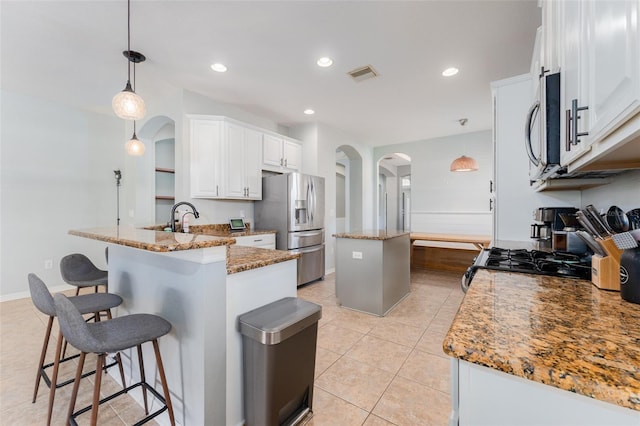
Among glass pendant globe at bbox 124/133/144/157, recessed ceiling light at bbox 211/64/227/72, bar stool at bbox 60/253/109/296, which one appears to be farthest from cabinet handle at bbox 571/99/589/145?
glass pendant globe at bbox 124/133/144/157

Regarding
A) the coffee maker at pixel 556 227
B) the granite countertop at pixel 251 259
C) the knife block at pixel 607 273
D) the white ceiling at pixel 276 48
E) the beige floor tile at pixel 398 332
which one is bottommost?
the beige floor tile at pixel 398 332

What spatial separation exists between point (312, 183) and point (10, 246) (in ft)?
13.6

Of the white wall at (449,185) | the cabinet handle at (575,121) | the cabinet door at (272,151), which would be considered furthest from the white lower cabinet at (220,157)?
the white wall at (449,185)

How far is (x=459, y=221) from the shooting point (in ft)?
17.6

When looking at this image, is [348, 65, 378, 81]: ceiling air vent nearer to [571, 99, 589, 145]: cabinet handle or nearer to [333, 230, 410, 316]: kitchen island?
[333, 230, 410, 316]: kitchen island

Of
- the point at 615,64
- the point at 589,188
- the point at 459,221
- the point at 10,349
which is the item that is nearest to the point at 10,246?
the point at 10,349

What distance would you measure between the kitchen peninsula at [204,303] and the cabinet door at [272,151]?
8.69ft

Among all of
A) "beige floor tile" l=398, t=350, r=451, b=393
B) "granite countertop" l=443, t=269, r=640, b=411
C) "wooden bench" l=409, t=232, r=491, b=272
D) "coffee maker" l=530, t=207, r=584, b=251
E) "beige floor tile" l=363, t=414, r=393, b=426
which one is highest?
"coffee maker" l=530, t=207, r=584, b=251

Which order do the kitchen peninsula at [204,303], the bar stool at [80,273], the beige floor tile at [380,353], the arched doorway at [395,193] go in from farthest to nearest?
the arched doorway at [395,193], the bar stool at [80,273], the beige floor tile at [380,353], the kitchen peninsula at [204,303]

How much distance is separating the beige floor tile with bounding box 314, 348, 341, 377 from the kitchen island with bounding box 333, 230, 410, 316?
92 centimetres

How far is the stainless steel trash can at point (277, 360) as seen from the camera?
4.14 ft

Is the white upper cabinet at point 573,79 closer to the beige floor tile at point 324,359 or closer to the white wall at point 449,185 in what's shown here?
the beige floor tile at point 324,359

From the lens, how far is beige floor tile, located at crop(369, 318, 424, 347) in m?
2.41

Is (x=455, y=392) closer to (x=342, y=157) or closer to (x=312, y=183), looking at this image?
(x=312, y=183)
